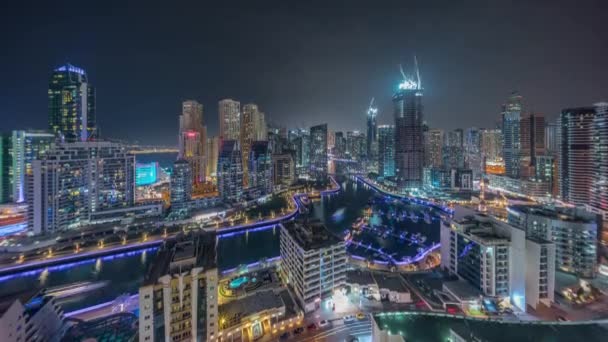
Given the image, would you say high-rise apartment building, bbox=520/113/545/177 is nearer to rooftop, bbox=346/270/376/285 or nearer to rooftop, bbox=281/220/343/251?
rooftop, bbox=346/270/376/285

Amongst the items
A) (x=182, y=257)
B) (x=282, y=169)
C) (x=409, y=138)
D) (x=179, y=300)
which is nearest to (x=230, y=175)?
(x=282, y=169)

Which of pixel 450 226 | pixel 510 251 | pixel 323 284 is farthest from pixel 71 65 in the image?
pixel 510 251

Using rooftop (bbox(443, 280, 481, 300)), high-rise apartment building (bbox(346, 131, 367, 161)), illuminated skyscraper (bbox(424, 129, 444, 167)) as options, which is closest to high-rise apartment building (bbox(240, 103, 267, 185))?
high-rise apartment building (bbox(346, 131, 367, 161))

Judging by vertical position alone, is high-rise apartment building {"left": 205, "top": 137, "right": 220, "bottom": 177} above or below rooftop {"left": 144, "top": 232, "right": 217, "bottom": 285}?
above

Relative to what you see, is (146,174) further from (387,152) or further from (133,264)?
(387,152)

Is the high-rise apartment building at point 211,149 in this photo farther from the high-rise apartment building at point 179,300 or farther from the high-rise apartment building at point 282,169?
the high-rise apartment building at point 179,300

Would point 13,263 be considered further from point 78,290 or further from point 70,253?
point 78,290
